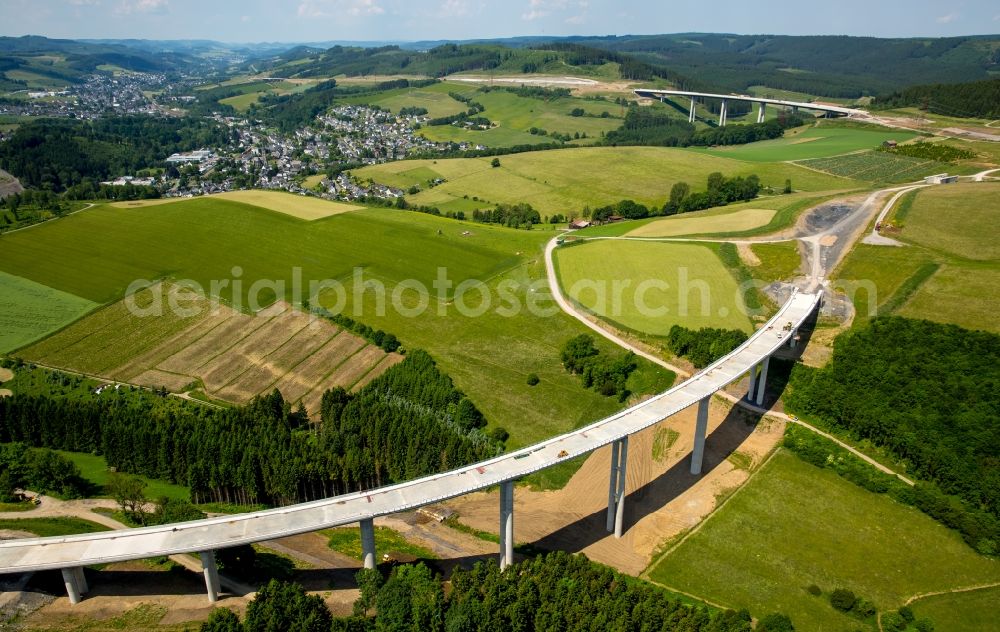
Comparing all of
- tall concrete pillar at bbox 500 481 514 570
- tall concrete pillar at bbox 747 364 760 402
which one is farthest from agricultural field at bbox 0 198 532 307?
tall concrete pillar at bbox 500 481 514 570

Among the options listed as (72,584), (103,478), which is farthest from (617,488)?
(103,478)

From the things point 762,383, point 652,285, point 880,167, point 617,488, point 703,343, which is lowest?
point 617,488

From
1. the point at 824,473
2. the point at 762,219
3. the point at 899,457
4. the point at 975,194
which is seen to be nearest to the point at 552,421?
the point at 824,473

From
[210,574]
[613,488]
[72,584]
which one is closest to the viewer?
[72,584]

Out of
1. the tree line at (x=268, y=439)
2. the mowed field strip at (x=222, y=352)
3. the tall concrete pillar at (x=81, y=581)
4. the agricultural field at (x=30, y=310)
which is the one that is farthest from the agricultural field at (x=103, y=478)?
the agricultural field at (x=30, y=310)

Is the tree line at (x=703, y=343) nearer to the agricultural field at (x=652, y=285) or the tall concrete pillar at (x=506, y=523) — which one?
the agricultural field at (x=652, y=285)

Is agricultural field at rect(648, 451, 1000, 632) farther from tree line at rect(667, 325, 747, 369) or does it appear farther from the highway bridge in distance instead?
tree line at rect(667, 325, 747, 369)

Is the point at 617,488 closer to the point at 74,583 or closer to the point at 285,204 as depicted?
the point at 74,583

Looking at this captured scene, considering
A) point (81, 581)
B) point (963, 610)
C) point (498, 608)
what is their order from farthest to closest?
point (963, 610)
point (81, 581)
point (498, 608)
